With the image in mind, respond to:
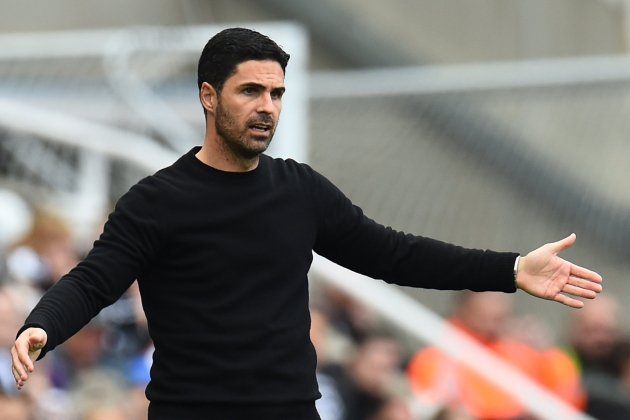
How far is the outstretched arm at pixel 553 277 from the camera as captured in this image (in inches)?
181

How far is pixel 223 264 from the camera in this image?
4.38 metres

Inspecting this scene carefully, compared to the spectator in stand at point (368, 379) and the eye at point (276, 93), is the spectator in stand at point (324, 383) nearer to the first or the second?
the spectator in stand at point (368, 379)

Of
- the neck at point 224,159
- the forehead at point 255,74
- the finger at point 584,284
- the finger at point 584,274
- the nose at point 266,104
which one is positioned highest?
the forehead at point 255,74

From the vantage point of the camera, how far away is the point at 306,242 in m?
4.51

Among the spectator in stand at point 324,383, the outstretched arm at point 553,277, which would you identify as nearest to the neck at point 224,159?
the outstretched arm at point 553,277

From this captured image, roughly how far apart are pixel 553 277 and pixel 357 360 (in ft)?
13.7

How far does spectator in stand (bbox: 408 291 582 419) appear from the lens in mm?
8961

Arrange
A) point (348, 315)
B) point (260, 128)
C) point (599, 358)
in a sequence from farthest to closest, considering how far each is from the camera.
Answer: point (599, 358), point (348, 315), point (260, 128)

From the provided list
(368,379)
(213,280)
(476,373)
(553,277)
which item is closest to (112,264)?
(213,280)

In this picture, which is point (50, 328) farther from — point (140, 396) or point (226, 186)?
point (140, 396)

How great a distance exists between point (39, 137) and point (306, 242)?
17.4ft

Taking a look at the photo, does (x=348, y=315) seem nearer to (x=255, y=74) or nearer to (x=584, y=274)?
(x=584, y=274)

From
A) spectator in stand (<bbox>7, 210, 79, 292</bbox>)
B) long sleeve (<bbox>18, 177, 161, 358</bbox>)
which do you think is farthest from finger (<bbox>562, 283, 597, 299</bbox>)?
spectator in stand (<bbox>7, 210, 79, 292</bbox>)

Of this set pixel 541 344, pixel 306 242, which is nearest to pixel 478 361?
pixel 541 344
